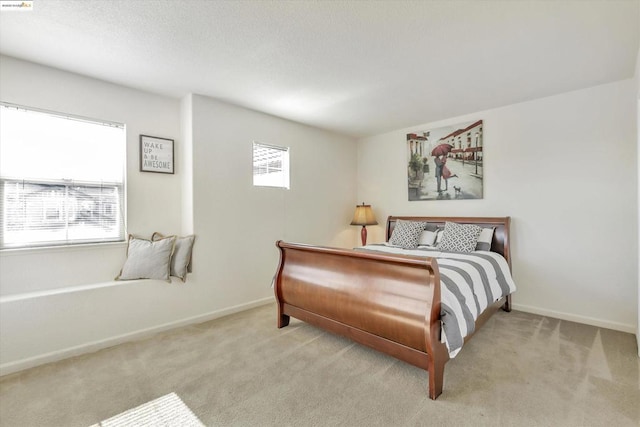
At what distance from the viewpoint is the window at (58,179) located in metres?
2.38

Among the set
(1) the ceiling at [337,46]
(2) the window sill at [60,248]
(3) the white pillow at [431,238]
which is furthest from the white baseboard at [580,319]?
(2) the window sill at [60,248]

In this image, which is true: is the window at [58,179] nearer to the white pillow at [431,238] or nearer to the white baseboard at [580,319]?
the white pillow at [431,238]

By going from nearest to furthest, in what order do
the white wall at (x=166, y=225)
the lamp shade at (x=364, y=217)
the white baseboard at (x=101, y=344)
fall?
the white baseboard at (x=101, y=344) → the white wall at (x=166, y=225) → the lamp shade at (x=364, y=217)

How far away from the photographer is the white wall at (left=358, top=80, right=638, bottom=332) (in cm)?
281

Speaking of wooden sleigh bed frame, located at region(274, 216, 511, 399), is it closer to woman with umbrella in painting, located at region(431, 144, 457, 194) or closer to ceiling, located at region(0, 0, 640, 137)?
ceiling, located at region(0, 0, 640, 137)

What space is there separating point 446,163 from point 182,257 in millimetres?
3542

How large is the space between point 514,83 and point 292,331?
331 cm

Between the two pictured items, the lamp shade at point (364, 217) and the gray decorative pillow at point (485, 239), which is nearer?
the gray decorative pillow at point (485, 239)

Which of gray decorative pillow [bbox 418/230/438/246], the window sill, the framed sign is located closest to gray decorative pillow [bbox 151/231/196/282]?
the window sill

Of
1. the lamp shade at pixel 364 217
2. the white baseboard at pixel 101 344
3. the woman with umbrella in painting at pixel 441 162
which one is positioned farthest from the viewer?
the lamp shade at pixel 364 217

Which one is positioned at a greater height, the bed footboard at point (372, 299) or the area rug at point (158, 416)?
the bed footboard at point (372, 299)

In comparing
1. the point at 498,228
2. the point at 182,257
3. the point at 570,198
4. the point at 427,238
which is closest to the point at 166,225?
the point at 182,257

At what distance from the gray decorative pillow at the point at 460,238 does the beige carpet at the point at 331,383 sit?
3.12 feet

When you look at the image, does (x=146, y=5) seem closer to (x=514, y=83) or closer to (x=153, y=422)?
(x=153, y=422)
